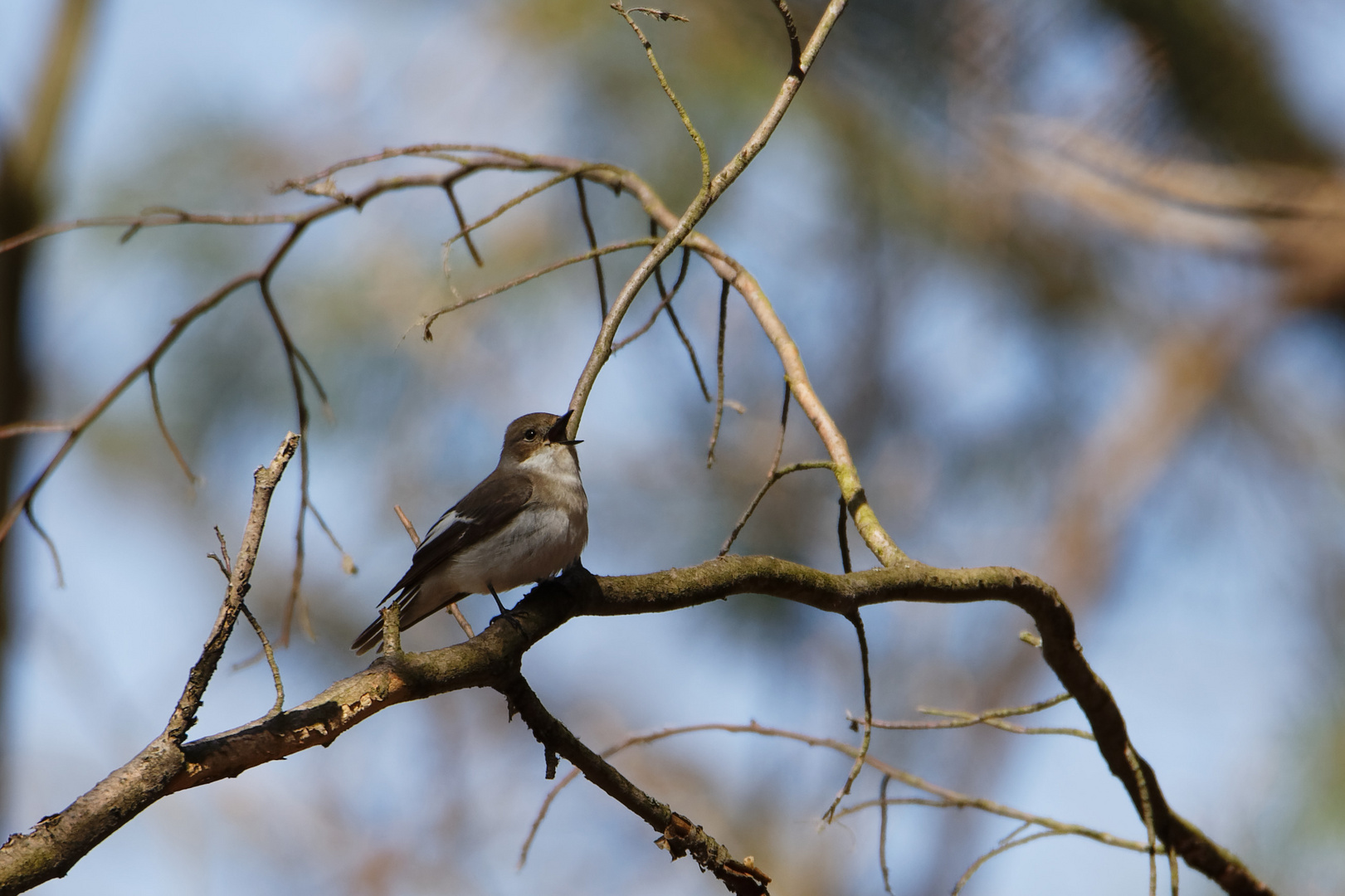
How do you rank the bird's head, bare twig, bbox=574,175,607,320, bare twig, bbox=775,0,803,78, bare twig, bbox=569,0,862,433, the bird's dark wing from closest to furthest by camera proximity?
bare twig, bbox=775,0,803,78, bare twig, bbox=569,0,862,433, bare twig, bbox=574,175,607,320, the bird's dark wing, the bird's head

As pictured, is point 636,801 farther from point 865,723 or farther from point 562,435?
point 562,435

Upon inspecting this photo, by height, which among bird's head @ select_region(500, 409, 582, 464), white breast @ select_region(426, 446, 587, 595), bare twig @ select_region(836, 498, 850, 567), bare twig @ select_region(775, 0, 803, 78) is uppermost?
bird's head @ select_region(500, 409, 582, 464)

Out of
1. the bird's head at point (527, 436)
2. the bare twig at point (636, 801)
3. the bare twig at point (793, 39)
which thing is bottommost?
the bare twig at point (636, 801)

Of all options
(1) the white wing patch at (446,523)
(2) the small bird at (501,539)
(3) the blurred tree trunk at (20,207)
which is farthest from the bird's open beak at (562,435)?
(3) the blurred tree trunk at (20,207)

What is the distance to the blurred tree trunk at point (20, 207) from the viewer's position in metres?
5.06

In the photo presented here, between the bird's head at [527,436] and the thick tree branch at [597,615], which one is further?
the bird's head at [527,436]

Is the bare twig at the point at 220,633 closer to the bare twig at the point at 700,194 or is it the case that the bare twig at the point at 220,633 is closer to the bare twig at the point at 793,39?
the bare twig at the point at 700,194

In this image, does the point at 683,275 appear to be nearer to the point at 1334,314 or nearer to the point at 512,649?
the point at 512,649

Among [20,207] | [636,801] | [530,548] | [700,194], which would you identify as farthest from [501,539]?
[20,207]

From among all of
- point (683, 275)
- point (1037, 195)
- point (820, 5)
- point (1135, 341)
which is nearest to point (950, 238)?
point (1037, 195)

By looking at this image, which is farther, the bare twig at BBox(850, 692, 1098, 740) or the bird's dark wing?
the bird's dark wing

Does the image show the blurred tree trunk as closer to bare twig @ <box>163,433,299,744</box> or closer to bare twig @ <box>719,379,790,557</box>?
bare twig @ <box>719,379,790,557</box>

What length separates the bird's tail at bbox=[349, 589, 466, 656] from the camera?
3371 mm

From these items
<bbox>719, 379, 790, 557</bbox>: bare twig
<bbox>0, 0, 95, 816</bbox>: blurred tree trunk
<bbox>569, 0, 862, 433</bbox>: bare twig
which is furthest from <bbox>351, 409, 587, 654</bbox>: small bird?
<bbox>0, 0, 95, 816</bbox>: blurred tree trunk
